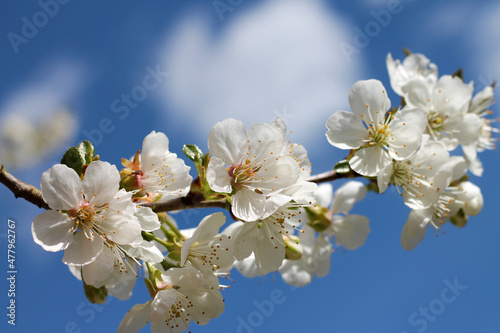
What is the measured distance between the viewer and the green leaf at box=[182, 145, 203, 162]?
1896mm

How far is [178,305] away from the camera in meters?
1.92

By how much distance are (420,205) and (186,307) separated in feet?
3.97

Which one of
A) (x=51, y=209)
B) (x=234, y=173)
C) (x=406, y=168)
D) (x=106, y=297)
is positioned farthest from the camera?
(x=406, y=168)

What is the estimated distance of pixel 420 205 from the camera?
2.22 metres

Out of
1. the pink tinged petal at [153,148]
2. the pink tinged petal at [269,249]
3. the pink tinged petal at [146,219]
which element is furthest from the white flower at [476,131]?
the pink tinged petal at [146,219]

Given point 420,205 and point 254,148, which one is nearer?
point 254,148

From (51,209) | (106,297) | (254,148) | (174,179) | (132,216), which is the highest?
(254,148)

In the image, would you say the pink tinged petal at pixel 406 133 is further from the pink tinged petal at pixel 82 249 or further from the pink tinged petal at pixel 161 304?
the pink tinged petal at pixel 82 249

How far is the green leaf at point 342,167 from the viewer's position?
2.16m

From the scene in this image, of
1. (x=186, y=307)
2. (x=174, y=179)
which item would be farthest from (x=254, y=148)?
(x=186, y=307)

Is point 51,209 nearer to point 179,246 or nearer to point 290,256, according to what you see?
point 179,246

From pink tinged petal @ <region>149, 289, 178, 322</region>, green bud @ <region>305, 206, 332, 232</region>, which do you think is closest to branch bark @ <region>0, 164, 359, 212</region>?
pink tinged petal @ <region>149, 289, 178, 322</region>

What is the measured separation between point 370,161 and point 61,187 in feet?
4.46

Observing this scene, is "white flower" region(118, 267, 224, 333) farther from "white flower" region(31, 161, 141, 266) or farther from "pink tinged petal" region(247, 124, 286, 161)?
"pink tinged petal" region(247, 124, 286, 161)
